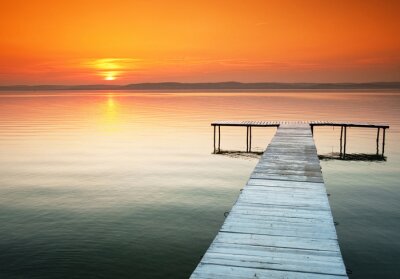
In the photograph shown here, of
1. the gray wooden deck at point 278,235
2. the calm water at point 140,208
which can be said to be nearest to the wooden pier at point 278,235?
the gray wooden deck at point 278,235

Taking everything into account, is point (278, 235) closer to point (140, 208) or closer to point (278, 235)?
point (278, 235)

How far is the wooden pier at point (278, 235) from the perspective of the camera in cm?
573

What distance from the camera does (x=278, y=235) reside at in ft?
23.2

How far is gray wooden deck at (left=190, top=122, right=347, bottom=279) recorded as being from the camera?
5.73m

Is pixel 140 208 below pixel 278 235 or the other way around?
below

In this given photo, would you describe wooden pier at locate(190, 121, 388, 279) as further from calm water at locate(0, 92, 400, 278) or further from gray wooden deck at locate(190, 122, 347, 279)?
calm water at locate(0, 92, 400, 278)

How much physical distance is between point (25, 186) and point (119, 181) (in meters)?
3.98

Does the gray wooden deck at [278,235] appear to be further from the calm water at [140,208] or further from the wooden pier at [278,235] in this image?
the calm water at [140,208]

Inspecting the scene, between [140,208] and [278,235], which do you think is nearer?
[278,235]

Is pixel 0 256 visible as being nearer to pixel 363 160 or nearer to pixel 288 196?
pixel 288 196

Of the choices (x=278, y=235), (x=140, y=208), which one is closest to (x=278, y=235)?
(x=278, y=235)

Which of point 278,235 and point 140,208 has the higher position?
point 278,235

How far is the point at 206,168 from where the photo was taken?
20859mm

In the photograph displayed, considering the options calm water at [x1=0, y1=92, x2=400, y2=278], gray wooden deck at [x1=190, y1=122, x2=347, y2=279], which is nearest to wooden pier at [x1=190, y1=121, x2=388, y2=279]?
gray wooden deck at [x1=190, y1=122, x2=347, y2=279]
